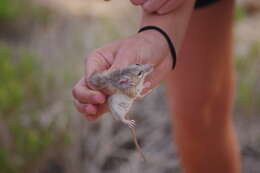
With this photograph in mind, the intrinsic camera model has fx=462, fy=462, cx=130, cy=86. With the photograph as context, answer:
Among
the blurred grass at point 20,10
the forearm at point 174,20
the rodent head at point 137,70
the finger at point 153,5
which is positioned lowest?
the blurred grass at point 20,10

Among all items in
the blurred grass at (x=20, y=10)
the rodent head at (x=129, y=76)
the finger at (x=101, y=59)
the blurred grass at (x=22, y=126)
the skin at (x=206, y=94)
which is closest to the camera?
the rodent head at (x=129, y=76)

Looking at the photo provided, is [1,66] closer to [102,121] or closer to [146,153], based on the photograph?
[102,121]

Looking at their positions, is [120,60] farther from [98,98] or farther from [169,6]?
[169,6]

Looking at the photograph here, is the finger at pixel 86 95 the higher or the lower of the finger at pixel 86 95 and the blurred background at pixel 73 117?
the higher

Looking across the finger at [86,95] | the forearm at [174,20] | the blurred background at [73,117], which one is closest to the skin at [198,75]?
the forearm at [174,20]

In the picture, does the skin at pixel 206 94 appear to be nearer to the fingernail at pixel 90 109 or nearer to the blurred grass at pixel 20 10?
the fingernail at pixel 90 109

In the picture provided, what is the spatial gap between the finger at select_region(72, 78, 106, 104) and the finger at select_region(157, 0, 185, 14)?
0.30 meters

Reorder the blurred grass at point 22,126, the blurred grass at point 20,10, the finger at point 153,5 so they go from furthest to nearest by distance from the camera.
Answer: the blurred grass at point 20,10 → the blurred grass at point 22,126 → the finger at point 153,5

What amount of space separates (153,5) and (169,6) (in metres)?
0.04

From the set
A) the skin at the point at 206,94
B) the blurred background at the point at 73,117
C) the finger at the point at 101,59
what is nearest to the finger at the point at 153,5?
the finger at the point at 101,59

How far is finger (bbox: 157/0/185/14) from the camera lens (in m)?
1.18

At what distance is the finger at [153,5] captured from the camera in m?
1.17

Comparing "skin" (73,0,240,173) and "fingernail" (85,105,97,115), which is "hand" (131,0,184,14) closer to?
"skin" (73,0,240,173)

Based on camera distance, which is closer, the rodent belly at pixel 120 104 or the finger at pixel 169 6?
the rodent belly at pixel 120 104
